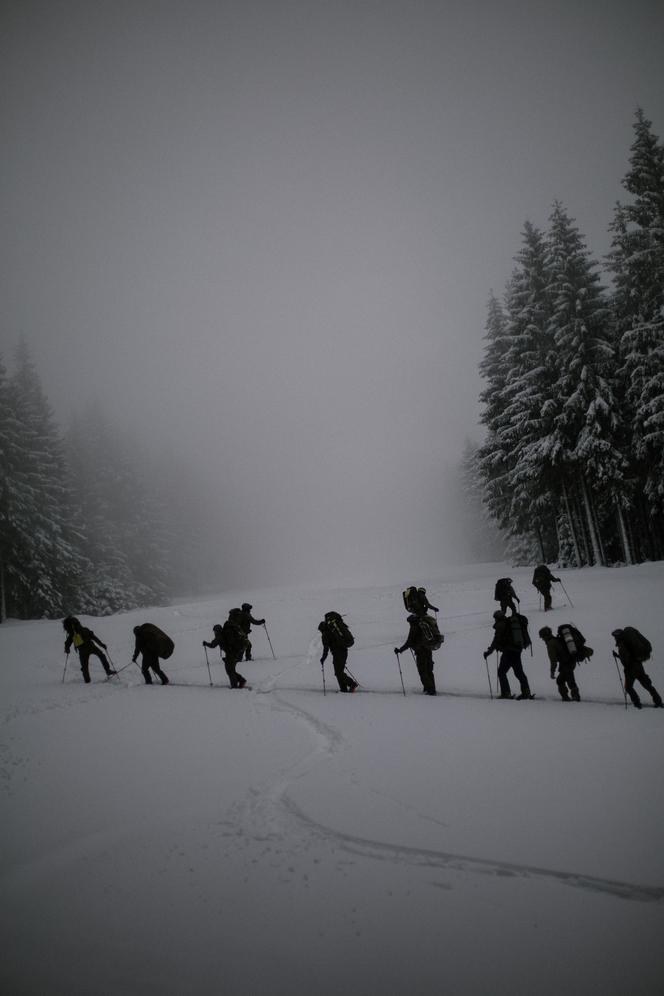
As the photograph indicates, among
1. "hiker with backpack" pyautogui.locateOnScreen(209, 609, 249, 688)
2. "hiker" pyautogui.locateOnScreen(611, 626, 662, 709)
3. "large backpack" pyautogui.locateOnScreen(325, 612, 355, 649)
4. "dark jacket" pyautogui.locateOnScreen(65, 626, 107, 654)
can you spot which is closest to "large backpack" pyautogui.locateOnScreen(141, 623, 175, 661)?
"hiker with backpack" pyautogui.locateOnScreen(209, 609, 249, 688)

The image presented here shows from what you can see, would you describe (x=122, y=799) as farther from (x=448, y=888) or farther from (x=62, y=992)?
(x=448, y=888)

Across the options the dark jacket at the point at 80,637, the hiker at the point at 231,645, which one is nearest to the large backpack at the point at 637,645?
the hiker at the point at 231,645

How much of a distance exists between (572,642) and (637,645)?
1.10 metres

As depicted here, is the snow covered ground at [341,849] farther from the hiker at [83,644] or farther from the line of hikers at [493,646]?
the hiker at [83,644]

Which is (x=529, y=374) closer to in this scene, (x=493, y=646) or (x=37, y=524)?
(x=493, y=646)

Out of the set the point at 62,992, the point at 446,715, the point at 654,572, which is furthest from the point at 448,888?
the point at 654,572

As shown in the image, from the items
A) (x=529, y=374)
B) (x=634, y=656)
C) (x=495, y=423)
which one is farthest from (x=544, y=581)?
(x=495, y=423)

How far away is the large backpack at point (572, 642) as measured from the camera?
8469mm

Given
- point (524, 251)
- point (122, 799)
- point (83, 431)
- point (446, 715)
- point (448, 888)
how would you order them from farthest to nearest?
point (83, 431), point (524, 251), point (446, 715), point (122, 799), point (448, 888)

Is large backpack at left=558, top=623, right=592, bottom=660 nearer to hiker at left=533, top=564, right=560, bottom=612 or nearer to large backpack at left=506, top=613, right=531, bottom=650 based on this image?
large backpack at left=506, top=613, right=531, bottom=650

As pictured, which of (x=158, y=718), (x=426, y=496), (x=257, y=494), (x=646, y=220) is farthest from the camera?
(x=426, y=496)

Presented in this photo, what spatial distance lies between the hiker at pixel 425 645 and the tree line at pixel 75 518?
23937mm

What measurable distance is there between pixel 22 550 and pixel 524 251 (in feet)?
106

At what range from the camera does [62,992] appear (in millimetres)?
2982
